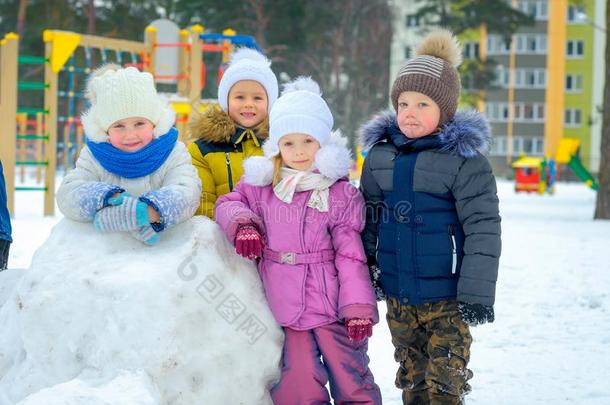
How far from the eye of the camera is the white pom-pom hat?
3174mm

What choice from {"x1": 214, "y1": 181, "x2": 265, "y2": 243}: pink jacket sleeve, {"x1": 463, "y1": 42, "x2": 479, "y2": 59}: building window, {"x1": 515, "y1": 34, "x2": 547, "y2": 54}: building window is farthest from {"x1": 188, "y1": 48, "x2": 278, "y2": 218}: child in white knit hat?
{"x1": 515, "y1": 34, "x2": 547, "y2": 54}: building window

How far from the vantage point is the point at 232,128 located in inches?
153

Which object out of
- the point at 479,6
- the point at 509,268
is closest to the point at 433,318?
the point at 509,268

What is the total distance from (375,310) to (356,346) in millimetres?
192

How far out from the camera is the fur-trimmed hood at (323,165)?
10.6 ft

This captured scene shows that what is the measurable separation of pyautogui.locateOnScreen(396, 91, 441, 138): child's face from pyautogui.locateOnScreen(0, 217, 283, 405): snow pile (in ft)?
3.09

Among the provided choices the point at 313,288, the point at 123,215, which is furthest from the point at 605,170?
the point at 123,215

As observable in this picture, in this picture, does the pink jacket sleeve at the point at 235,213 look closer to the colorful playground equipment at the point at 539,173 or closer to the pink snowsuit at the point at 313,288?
the pink snowsuit at the point at 313,288

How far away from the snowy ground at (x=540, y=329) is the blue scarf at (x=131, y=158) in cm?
173

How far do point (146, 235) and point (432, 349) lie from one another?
1.29 meters

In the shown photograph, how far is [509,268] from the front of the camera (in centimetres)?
855

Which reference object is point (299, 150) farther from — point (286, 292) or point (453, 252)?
point (453, 252)

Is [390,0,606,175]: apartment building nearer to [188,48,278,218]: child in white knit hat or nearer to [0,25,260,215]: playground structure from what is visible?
[0,25,260,215]: playground structure

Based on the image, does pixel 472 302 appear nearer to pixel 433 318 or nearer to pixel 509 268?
pixel 433 318
